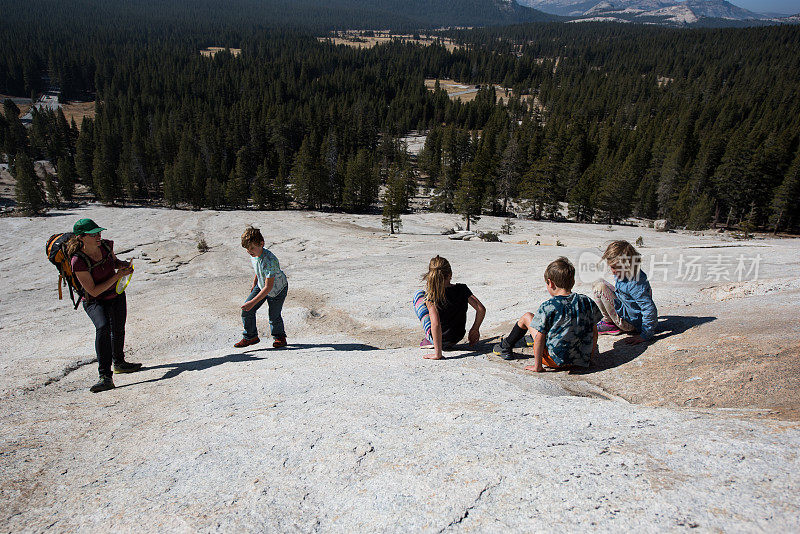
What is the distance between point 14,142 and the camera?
89.0 m

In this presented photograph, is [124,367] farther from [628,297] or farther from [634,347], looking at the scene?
[628,297]

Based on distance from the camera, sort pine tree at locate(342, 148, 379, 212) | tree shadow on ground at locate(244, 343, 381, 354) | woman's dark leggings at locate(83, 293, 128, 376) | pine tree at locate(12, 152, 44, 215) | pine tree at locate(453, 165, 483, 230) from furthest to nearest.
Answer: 1. pine tree at locate(342, 148, 379, 212)
2. pine tree at locate(12, 152, 44, 215)
3. pine tree at locate(453, 165, 483, 230)
4. tree shadow on ground at locate(244, 343, 381, 354)
5. woman's dark leggings at locate(83, 293, 128, 376)

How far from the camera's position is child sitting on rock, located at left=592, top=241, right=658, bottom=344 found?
5.79m

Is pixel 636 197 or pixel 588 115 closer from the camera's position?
pixel 636 197

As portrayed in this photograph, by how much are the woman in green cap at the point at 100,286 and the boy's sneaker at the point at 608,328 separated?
7.64 m

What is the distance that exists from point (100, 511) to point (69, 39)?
26650 cm

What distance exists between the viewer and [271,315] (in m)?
7.43

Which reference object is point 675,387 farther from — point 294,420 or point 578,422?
point 294,420

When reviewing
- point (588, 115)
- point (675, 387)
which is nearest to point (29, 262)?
point (675, 387)

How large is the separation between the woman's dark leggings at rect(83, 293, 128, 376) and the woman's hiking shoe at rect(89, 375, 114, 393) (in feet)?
0.22

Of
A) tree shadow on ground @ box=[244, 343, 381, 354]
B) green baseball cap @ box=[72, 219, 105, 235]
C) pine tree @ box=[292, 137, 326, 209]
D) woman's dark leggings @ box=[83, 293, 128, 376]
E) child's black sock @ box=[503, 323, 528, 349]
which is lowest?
pine tree @ box=[292, 137, 326, 209]

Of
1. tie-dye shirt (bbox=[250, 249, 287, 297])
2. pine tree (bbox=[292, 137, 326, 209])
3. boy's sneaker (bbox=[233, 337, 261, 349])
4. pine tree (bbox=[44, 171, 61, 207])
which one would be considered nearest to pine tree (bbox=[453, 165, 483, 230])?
pine tree (bbox=[292, 137, 326, 209])

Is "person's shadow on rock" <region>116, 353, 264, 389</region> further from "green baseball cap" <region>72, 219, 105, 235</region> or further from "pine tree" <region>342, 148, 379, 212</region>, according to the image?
"pine tree" <region>342, 148, 379, 212</region>

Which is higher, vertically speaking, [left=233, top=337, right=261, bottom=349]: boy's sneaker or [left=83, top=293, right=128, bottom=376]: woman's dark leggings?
[left=83, top=293, right=128, bottom=376]: woman's dark leggings
